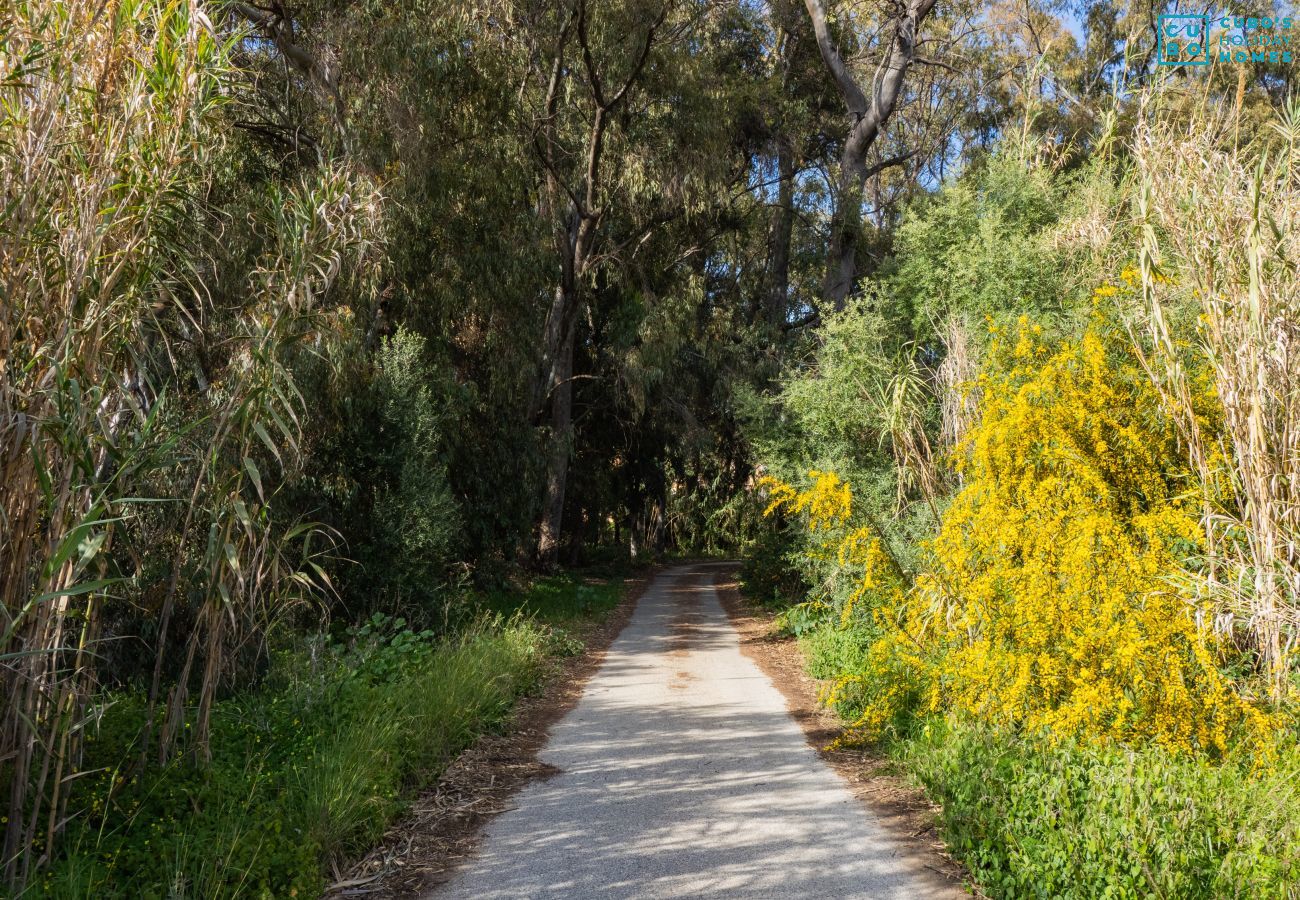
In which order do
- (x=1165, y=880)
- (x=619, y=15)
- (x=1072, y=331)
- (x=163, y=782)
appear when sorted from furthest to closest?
(x=619, y=15)
(x=1072, y=331)
(x=163, y=782)
(x=1165, y=880)

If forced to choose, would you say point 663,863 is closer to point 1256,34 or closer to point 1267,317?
point 1267,317

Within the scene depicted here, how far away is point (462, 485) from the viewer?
1595cm

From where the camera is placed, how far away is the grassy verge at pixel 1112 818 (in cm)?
396

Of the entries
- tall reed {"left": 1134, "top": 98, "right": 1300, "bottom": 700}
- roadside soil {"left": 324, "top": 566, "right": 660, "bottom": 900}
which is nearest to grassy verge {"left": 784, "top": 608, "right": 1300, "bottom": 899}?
tall reed {"left": 1134, "top": 98, "right": 1300, "bottom": 700}

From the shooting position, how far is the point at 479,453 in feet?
53.3

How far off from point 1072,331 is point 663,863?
276 inches

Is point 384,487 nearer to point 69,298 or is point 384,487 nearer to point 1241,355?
point 69,298

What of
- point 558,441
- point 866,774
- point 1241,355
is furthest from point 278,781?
point 558,441

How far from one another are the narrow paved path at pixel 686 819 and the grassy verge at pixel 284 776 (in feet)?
2.28

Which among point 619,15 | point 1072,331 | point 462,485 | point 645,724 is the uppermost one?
point 619,15

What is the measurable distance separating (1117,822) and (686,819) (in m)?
2.32

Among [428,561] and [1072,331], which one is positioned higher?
[1072,331]

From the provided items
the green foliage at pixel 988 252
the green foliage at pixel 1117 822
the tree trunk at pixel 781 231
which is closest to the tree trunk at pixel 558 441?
the tree trunk at pixel 781 231

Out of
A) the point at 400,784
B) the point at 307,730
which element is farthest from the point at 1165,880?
the point at 307,730
